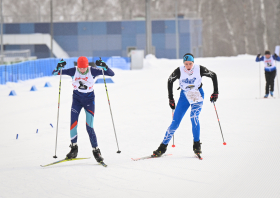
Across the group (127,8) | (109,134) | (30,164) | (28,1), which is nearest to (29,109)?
→ (109,134)

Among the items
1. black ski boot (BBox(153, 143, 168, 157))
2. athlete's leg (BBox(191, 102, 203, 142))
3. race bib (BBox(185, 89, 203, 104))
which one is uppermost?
race bib (BBox(185, 89, 203, 104))

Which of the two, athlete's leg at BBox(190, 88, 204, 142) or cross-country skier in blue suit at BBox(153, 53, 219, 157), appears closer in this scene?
cross-country skier in blue suit at BBox(153, 53, 219, 157)

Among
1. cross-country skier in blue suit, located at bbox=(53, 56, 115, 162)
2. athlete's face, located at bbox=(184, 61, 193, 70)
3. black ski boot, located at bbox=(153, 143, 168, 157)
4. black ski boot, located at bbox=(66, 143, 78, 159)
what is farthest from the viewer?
black ski boot, located at bbox=(153, 143, 168, 157)

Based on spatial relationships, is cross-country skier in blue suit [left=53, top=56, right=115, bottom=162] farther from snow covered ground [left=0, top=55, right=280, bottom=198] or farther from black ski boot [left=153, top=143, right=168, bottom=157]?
black ski boot [left=153, top=143, right=168, bottom=157]

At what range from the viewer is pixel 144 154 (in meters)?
7.30

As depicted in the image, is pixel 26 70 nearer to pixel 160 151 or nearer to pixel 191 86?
pixel 160 151

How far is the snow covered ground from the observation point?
5.40 meters

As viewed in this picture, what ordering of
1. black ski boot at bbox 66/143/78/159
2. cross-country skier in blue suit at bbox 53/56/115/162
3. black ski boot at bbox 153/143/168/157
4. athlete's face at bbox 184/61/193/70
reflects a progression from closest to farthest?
cross-country skier in blue suit at bbox 53/56/115/162, athlete's face at bbox 184/61/193/70, black ski boot at bbox 66/143/78/159, black ski boot at bbox 153/143/168/157

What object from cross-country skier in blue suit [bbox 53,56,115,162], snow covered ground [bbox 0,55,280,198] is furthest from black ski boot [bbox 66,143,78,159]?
cross-country skier in blue suit [bbox 53,56,115,162]

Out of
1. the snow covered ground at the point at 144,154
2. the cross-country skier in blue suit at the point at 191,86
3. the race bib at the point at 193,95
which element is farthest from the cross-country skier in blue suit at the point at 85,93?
the race bib at the point at 193,95

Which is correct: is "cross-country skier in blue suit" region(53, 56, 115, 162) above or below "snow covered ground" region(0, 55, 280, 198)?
above

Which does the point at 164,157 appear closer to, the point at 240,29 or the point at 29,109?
the point at 29,109

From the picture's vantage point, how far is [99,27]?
166 ft

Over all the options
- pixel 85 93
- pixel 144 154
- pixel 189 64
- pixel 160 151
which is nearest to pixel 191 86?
pixel 189 64
